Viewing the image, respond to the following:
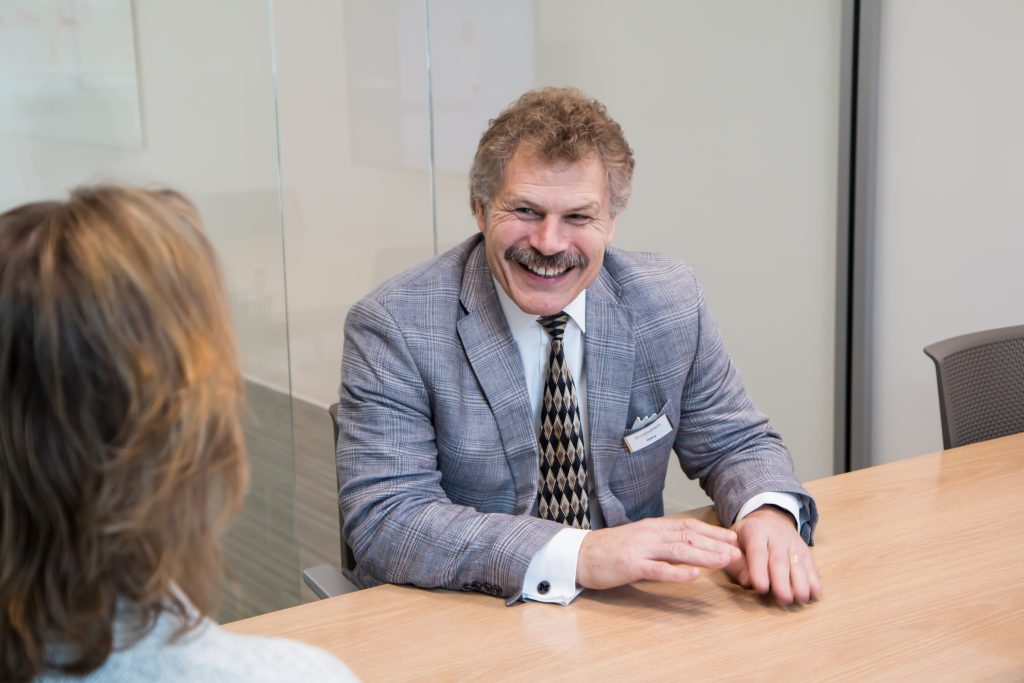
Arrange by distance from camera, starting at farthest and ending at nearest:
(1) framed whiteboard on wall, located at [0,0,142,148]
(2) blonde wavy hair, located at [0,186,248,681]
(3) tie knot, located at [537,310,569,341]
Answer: (1) framed whiteboard on wall, located at [0,0,142,148]
(3) tie knot, located at [537,310,569,341]
(2) blonde wavy hair, located at [0,186,248,681]

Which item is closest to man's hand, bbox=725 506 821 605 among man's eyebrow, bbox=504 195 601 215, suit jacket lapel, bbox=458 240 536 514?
suit jacket lapel, bbox=458 240 536 514

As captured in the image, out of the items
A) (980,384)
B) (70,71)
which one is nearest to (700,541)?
(980,384)

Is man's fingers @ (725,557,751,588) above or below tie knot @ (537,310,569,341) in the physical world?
below

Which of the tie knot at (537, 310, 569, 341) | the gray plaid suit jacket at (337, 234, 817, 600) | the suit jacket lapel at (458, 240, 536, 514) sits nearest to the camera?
the gray plaid suit jacket at (337, 234, 817, 600)

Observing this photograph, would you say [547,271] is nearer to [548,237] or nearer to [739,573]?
[548,237]

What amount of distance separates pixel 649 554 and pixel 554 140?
77 centimetres

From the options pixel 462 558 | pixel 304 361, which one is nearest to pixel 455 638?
pixel 462 558

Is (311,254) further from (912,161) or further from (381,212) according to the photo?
(912,161)

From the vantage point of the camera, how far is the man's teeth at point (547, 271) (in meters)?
1.94

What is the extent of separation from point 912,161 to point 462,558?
2689 millimetres

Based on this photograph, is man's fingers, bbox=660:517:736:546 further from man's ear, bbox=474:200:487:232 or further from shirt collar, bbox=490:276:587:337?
man's ear, bbox=474:200:487:232

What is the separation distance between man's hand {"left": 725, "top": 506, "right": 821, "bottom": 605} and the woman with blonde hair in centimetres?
95

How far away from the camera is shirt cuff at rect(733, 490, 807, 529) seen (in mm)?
1803

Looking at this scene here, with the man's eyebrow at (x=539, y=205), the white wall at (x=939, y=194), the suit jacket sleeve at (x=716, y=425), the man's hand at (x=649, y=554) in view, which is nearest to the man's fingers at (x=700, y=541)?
the man's hand at (x=649, y=554)
